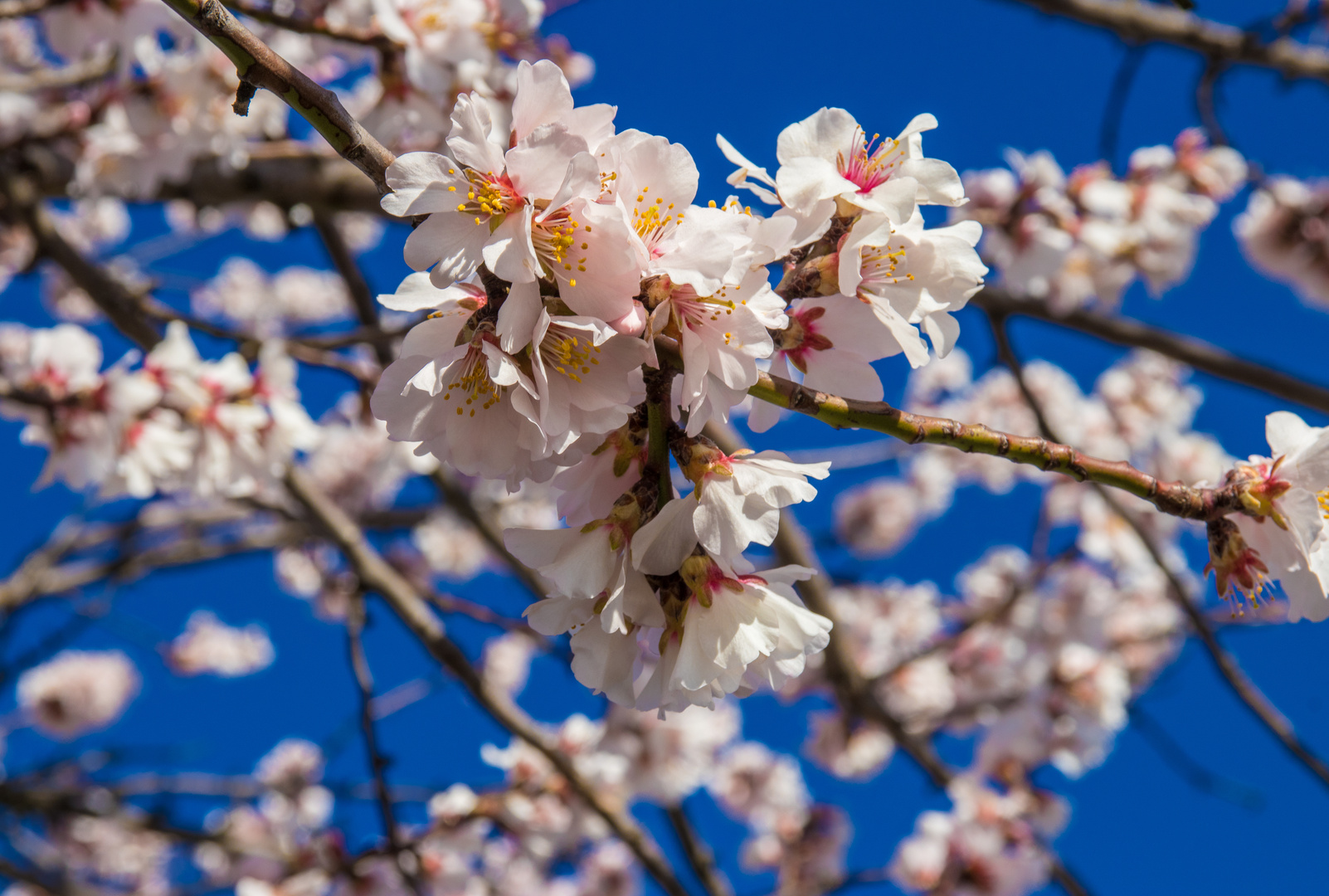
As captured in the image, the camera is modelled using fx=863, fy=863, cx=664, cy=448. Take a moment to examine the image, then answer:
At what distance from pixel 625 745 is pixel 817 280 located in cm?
292

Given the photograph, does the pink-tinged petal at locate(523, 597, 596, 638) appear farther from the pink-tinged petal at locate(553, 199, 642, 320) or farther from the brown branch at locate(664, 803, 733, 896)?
the brown branch at locate(664, 803, 733, 896)

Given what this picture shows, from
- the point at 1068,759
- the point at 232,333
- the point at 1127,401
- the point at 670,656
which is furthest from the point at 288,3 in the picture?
the point at 1127,401

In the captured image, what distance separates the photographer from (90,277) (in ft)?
7.23

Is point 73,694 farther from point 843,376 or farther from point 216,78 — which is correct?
point 843,376

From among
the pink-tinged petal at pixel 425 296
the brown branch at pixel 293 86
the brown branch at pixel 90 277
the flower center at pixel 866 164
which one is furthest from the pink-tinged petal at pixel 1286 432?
the brown branch at pixel 90 277

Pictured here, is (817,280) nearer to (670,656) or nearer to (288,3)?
(670,656)

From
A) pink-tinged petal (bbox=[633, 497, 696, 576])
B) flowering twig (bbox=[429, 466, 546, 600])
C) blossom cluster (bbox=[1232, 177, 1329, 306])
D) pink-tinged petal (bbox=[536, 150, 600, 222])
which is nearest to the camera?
pink-tinged petal (bbox=[536, 150, 600, 222])

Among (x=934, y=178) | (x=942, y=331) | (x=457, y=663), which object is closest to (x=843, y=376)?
(x=942, y=331)

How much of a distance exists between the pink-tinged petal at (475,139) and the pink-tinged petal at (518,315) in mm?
132

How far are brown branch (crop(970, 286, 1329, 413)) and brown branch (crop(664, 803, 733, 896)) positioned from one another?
1.73 metres

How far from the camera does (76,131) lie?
263 centimetres

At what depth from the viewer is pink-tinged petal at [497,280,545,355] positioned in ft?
2.56

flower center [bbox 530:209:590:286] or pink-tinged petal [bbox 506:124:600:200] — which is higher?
pink-tinged petal [bbox 506:124:600:200]

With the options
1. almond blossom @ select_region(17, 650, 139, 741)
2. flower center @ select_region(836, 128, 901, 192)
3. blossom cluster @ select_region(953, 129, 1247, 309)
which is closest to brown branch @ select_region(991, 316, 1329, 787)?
blossom cluster @ select_region(953, 129, 1247, 309)
